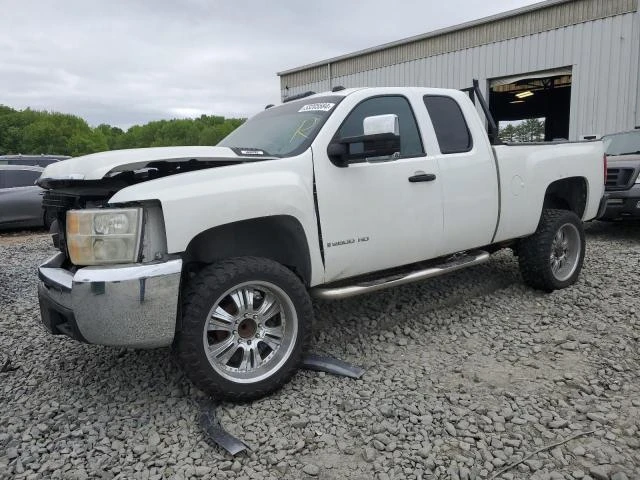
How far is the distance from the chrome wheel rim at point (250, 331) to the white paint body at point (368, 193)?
1.17 ft

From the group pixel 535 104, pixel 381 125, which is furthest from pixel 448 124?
pixel 535 104

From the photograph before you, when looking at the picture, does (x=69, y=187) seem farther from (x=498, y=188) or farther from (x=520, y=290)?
(x=520, y=290)

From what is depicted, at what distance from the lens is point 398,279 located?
12.2 feet

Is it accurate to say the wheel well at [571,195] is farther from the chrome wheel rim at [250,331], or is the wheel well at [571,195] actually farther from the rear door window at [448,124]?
the chrome wheel rim at [250,331]

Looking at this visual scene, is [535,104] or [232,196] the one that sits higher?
[535,104]

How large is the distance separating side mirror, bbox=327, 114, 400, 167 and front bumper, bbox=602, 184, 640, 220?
234 inches

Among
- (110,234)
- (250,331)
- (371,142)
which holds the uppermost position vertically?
(371,142)

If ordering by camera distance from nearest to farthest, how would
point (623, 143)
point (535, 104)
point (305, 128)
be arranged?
1. point (305, 128)
2. point (623, 143)
3. point (535, 104)

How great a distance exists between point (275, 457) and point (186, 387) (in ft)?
3.15

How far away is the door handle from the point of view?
12.3 ft

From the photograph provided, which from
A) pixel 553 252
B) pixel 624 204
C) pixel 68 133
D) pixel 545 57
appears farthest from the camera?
pixel 68 133

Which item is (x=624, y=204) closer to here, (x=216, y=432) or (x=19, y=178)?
(x=216, y=432)

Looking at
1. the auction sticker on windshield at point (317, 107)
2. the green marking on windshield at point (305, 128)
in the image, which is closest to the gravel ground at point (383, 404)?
the green marking on windshield at point (305, 128)

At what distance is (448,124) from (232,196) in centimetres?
217
